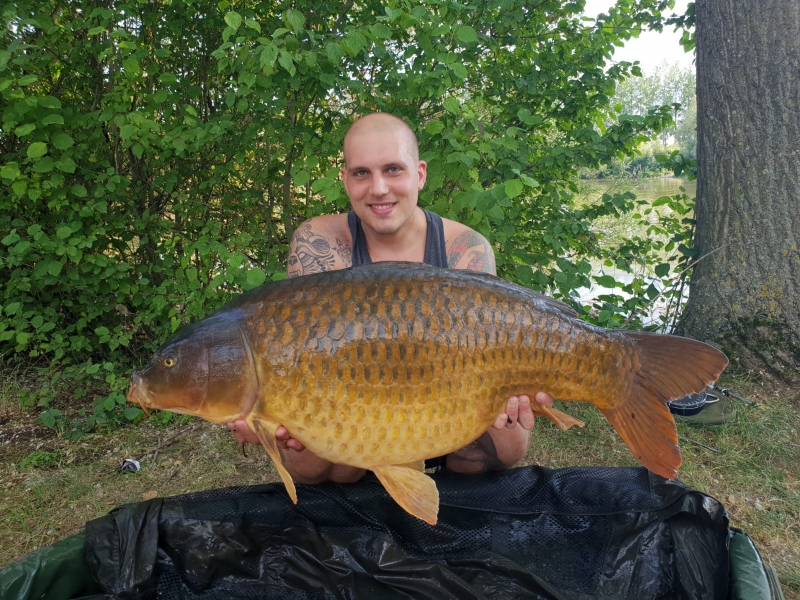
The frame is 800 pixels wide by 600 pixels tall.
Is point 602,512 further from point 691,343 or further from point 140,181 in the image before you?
point 140,181

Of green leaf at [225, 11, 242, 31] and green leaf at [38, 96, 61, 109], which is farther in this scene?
green leaf at [38, 96, 61, 109]

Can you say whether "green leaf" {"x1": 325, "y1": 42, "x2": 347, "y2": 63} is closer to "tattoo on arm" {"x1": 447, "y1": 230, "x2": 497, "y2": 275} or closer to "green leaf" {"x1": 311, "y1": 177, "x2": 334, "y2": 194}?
"green leaf" {"x1": 311, "y1": 177, "x2": 334, "y2": 194}

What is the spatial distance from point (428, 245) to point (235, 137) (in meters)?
1.35

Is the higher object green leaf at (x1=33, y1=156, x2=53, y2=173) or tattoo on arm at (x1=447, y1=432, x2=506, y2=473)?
green leaf at (x1=33, y1=156, x2=53, y2=173)

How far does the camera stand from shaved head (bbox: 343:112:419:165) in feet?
5.50

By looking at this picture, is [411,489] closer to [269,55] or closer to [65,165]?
[269,55]

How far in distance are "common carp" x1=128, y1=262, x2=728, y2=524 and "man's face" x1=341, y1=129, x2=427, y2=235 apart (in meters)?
0.45

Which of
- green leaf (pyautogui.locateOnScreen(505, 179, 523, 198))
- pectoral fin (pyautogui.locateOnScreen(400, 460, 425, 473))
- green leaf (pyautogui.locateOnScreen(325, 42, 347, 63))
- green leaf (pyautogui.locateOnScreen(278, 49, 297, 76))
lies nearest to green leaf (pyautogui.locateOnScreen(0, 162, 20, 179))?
green leaf (pyautogui.locateOnScreen(278, 49, 297, 76))

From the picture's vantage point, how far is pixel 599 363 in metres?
1.21

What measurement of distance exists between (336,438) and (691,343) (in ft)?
2.42

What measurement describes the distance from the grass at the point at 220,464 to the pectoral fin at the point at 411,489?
38.7 inches

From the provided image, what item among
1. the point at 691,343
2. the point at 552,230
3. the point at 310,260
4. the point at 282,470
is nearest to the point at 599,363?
the point at 691,343

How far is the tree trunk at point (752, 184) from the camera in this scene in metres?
2.44

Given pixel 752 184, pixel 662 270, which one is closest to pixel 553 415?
pixel 662 270
